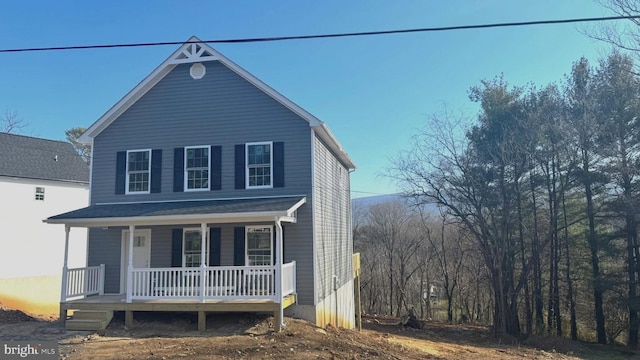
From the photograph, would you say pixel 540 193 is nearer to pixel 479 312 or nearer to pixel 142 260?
pixel 479 312

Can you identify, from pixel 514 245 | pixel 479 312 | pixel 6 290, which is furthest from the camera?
pixel 479 312

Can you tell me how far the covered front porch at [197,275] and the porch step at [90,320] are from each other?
0.15m

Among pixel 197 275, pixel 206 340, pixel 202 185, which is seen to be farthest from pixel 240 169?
pixel 206 340

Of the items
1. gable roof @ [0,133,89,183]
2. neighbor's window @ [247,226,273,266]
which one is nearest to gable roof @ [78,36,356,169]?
neighbor's window @ [247,226,273,266]

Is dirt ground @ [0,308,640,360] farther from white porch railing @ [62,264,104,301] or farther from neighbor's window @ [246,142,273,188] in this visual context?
neighbor's window @ [246,142,273,188]

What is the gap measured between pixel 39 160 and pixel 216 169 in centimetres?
1306

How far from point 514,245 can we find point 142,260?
16.5 metres

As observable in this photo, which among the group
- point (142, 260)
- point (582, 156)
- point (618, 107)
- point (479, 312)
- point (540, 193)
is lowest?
point (479, 312)

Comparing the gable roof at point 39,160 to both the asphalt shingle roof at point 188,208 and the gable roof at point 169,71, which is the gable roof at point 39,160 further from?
the asphalt shingle roof at point 188,208

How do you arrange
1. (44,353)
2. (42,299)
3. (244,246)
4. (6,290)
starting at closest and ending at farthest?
(44,353) < (244,246) < (6,290) < (42,299)

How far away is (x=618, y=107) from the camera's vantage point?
17875mm

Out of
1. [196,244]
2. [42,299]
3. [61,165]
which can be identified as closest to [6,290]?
[42,299]

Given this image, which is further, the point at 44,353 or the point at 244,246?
the point at 244,246

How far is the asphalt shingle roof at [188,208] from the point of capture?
10766mm
